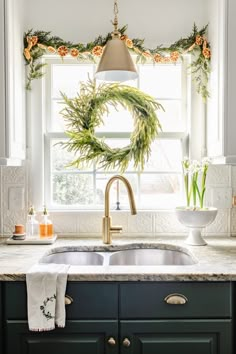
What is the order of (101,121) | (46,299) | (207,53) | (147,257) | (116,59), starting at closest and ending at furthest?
(46,299) < (116,59) < (147,257) < (207,53) < (101,121)

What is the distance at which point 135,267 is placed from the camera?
75.9 inches

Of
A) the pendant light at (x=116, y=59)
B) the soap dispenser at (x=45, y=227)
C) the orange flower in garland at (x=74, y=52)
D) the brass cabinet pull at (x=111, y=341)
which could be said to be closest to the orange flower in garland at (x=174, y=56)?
the pendant light at (x=116, y=59)

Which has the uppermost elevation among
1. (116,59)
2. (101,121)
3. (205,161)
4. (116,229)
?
(116,59)

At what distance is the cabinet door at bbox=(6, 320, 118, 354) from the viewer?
72.6 inches

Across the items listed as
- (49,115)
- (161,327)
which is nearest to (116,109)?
(49,115)

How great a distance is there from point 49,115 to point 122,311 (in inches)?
54.0

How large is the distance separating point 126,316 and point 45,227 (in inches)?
33.6

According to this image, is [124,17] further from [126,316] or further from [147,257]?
[126,316]

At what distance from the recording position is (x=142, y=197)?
274 cm

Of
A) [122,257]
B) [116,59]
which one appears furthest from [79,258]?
[116,59]

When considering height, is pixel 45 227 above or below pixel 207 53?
below

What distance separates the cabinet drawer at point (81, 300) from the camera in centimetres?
184

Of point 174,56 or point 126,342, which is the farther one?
point 174,56

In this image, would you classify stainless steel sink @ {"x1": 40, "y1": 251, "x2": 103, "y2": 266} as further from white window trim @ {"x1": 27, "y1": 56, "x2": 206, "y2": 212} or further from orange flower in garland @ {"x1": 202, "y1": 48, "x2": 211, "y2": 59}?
orange flower in garland @ {"x1": 202, "y1": 48, "x2": 211, "y2": 59}
